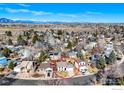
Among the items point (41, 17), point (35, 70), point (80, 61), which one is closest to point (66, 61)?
point (80, 61)

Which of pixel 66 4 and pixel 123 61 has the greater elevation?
pixel 66 4

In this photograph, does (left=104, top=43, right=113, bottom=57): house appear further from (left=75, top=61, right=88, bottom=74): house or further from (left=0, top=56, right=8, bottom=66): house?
(left=0, top=56, right=8, bottom=66): house

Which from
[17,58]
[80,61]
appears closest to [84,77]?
[80,61]

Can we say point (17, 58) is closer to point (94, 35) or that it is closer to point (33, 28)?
point (33, 28)

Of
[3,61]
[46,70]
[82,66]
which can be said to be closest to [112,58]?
[82,66]

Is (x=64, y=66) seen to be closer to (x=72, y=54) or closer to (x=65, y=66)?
(x=65, y=66)

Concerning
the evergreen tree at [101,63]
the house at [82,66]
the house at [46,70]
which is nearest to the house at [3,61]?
the house at [46,70]

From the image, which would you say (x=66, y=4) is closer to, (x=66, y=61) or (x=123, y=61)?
(x=66, y=61)

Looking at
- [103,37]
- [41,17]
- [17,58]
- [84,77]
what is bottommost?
[84,77]
